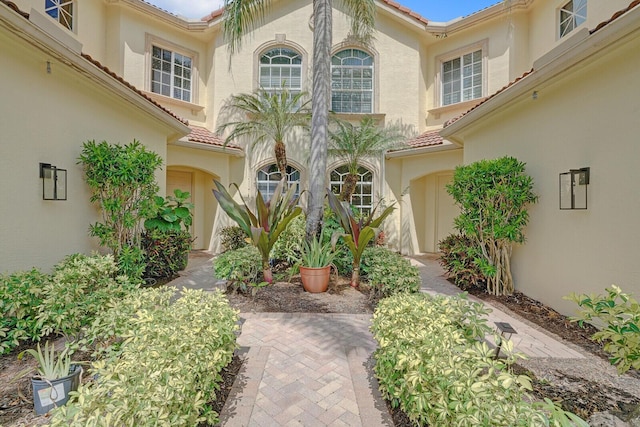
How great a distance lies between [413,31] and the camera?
1287 cm

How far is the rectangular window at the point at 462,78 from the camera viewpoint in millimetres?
12180

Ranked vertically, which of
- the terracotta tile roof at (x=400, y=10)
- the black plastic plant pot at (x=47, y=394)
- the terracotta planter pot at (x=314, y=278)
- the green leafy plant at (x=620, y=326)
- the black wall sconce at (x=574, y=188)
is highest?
the terracotta tile roof at (x=400, y=10)

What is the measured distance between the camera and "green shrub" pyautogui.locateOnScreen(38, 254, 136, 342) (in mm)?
3641

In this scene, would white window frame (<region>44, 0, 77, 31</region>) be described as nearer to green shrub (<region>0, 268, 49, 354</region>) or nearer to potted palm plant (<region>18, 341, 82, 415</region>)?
green shrub (<region>0, 268, 49, 354</region>)

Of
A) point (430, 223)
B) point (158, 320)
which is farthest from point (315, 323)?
point (430, 223)

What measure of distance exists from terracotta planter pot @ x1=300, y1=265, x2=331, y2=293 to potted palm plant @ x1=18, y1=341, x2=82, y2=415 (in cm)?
408

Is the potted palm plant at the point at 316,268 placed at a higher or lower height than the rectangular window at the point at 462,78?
lower

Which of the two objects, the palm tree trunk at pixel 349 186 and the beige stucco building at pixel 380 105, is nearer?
the beige stucco building at pixel 380 105

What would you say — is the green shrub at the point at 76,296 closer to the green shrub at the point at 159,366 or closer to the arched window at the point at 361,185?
the green shrub at the point at 159,366

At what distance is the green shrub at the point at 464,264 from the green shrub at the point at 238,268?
464 centimetres

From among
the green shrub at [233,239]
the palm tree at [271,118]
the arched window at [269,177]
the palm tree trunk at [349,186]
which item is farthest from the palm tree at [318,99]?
the arched window at [269,177]

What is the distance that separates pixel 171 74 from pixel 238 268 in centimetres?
988

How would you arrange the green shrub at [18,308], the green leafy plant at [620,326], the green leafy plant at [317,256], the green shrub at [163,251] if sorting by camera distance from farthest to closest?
the green shrub at [163,251]
the green leafy plant at [317,256]
the green shrub at [18,308]
the green leafy plant at [620,326]

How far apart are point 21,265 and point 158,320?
3.42 meters
